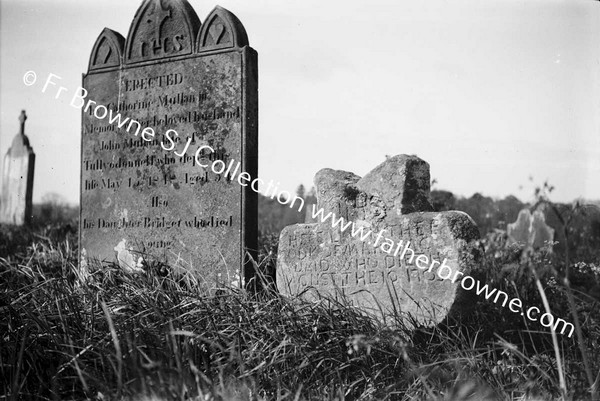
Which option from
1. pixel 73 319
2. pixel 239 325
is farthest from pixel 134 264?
pixel 239 325

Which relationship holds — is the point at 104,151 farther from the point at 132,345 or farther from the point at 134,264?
the point at 132,345

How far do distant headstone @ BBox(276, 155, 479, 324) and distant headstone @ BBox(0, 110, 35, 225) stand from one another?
21.3ft

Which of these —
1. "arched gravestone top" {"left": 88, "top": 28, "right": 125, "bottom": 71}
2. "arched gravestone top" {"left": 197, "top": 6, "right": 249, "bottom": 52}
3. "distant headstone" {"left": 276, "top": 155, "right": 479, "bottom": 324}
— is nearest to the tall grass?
"distant headstone" {"left": 276, "top": 155, "right": 479, "bottom": 324}

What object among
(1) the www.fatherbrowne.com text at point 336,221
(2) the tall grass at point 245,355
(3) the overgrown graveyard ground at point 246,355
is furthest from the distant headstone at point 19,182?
(2) the tall grass at point 245,355

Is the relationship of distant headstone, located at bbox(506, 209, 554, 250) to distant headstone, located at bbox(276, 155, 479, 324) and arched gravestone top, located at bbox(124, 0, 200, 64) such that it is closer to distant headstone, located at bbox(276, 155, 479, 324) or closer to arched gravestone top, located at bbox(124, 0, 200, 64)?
distant headstone, located at bbox(276, 155, 479, 324)

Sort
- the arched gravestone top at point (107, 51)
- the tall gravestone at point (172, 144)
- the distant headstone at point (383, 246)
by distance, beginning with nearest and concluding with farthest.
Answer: the distant headstone at point (383, 246)
the tall gravestone at point (172, 144)
the arched gravestone top at point (107, 51)

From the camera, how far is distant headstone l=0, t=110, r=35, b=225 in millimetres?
9297

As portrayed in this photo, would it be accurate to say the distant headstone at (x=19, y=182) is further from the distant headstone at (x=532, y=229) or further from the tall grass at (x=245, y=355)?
the distant headstone at (x=532, y=229)

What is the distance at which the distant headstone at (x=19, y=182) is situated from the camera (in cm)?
930

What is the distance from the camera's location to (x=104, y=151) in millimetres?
5027

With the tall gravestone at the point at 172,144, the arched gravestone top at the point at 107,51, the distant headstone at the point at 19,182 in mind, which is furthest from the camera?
the distant headstone at the point at 19,182

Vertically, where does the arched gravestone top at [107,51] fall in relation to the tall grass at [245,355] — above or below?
above

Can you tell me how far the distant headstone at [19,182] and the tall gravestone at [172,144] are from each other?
4672 mm

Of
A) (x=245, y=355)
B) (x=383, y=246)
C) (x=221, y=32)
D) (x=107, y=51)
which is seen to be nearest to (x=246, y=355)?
(x=245, y=355)
